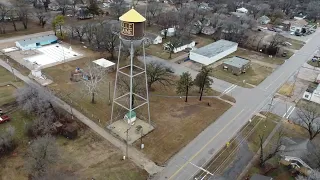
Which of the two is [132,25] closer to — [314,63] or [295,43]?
[314,63]

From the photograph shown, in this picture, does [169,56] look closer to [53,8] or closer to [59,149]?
[59,149]

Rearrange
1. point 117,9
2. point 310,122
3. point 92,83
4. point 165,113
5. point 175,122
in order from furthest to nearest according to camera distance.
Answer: point 117,9, point 165,113, point 92,83, point 175,122, point 310,122

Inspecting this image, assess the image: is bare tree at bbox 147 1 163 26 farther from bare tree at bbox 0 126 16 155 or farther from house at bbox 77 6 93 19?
bare tree at bbox 0 126 16 155

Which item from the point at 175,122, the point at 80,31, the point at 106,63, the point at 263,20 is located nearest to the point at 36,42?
the point at 80,31

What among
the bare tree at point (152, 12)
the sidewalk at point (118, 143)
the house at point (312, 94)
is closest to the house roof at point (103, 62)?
the sidewalk at point (118, 143)

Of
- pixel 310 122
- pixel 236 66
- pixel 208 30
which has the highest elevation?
pixel 208 30

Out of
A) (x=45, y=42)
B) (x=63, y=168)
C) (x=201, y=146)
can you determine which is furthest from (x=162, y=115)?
(x=45, y=42)

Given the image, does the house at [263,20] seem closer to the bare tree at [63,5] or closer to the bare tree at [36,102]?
the bare tree at [63,5]
